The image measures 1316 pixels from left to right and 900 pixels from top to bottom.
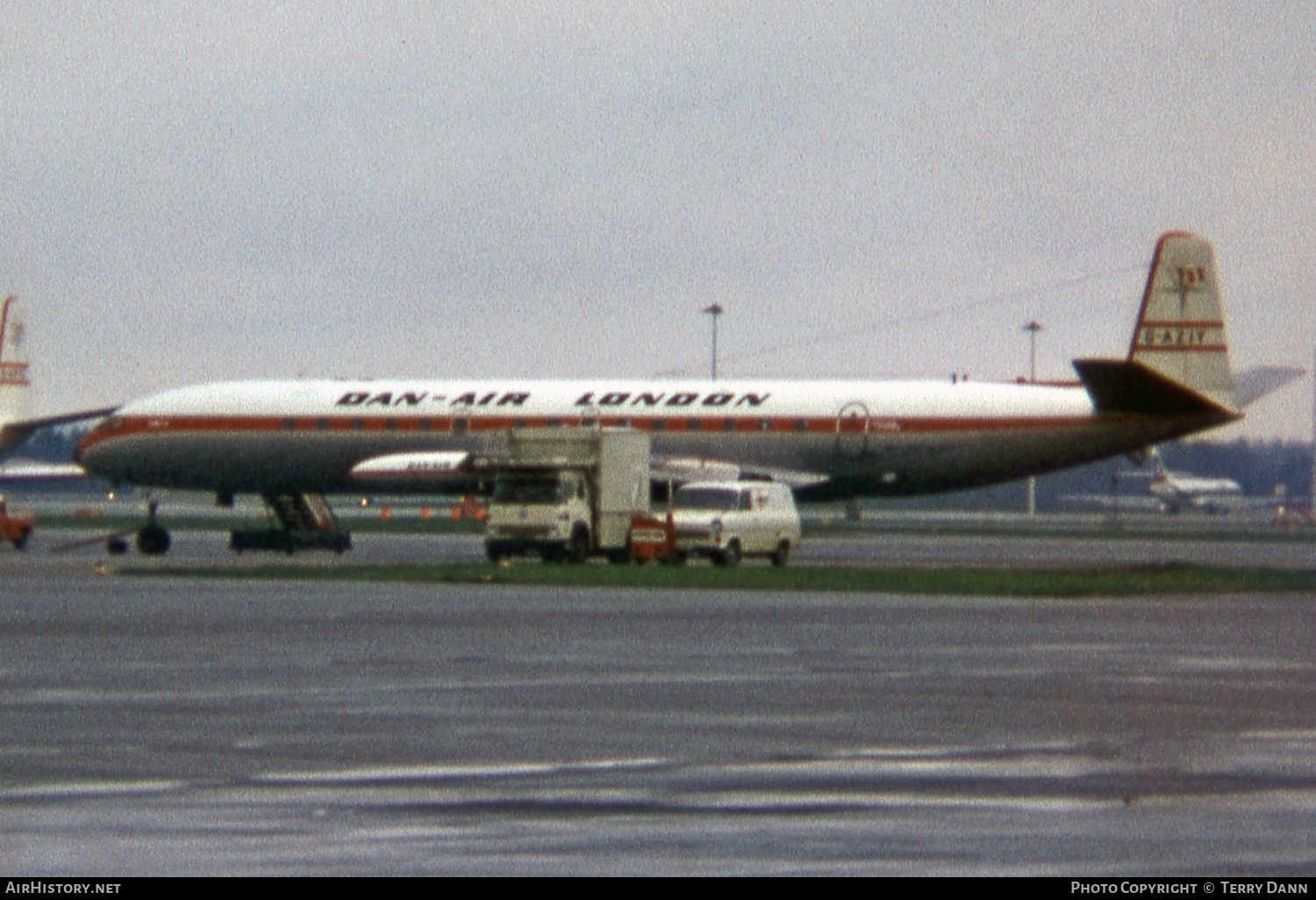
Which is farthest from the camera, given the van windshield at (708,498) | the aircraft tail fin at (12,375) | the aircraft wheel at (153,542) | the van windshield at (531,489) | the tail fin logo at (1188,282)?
the aircraft tail fin at (12,375)

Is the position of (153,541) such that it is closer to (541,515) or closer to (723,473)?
(541,515)

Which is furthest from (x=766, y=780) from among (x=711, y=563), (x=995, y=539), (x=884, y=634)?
(x=995, y=539)

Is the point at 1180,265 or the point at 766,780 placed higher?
the point at 1180,265

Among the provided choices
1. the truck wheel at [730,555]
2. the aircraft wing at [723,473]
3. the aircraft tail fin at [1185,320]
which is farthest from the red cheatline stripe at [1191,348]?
the truck wheel at [730,555]

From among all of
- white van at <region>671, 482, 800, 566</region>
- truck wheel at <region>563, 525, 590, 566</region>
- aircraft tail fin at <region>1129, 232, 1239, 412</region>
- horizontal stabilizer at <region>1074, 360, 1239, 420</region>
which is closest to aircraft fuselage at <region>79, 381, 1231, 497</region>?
horizontal stabilizer at <region>1074, 360, 1239, 420</region>

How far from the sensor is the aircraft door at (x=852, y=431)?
62.6m

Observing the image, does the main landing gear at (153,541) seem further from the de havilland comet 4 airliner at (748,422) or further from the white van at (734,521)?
the white van at (734,521)

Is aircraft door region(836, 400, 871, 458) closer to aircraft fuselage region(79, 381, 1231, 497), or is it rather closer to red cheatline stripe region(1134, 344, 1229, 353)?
aircraft fuselage region(79, 381, 1231, 497)

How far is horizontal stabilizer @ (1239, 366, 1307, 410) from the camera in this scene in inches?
2542

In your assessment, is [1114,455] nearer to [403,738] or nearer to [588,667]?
[588,667]

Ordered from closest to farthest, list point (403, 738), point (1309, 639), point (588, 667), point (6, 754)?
point (6, 754)
point (403, 738)
point (588, 667)
point (1309, 639)

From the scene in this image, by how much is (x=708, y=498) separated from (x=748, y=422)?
10.9 metres
